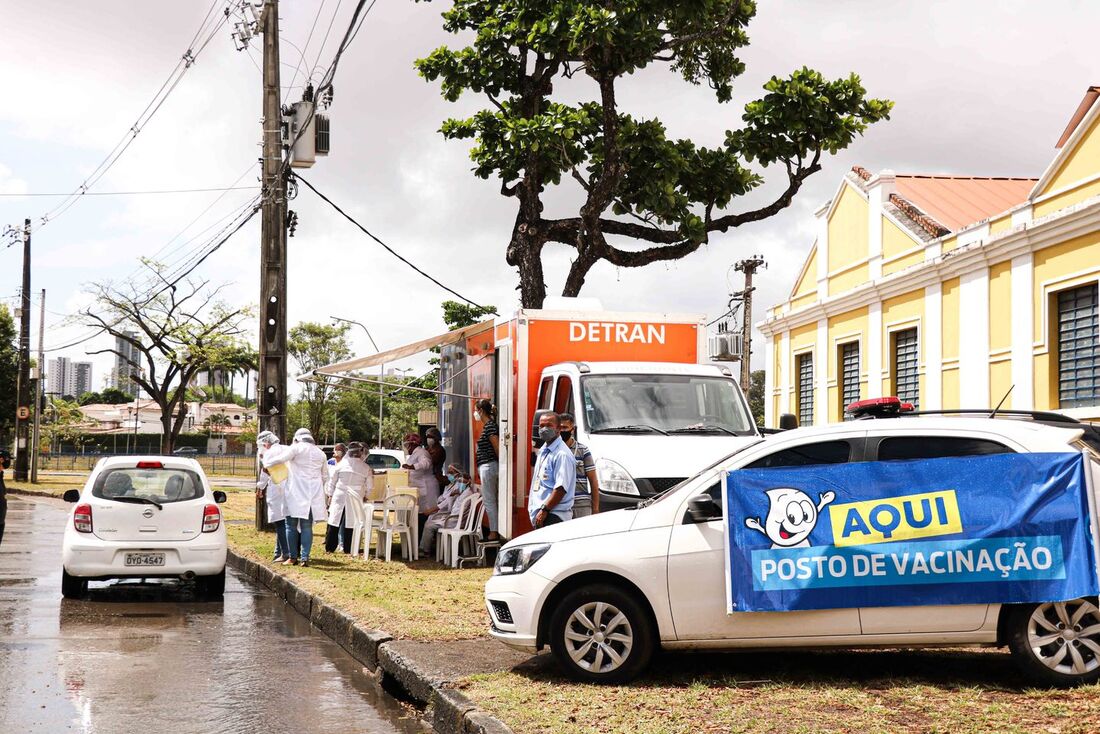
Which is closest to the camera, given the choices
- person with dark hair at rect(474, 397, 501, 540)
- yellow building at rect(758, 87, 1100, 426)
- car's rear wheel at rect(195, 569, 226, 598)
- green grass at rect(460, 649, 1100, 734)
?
green grass at rect(460, 649, 1100, 734)

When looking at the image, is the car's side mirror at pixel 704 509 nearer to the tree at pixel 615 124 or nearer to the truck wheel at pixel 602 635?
the truck wheel at pixel 602 635

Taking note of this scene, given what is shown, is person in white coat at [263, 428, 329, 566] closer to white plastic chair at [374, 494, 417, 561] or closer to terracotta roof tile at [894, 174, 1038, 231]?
white plastic chair at [374, 494, 417, 561]

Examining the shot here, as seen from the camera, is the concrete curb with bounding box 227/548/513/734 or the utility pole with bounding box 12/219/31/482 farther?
the utility pole with bounding box 12/219/31/482

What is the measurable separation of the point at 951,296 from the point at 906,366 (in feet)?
8.81

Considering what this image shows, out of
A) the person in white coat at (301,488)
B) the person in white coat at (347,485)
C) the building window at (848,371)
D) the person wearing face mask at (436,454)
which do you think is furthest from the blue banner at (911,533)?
the building window at (848,371)

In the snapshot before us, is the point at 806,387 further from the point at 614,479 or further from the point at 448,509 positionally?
the point at 614,479

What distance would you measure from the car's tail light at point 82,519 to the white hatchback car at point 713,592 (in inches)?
260

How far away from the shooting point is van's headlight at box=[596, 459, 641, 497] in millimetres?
10953

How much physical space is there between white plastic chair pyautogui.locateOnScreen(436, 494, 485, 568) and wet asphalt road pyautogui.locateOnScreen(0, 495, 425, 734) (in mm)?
2416

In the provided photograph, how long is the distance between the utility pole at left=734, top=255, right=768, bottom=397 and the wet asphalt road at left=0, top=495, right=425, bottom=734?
90.4 feet

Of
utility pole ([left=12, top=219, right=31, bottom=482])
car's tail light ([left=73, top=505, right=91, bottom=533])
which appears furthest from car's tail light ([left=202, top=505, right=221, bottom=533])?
utility pole ([left=12, top=219, right=31, bottom=482])

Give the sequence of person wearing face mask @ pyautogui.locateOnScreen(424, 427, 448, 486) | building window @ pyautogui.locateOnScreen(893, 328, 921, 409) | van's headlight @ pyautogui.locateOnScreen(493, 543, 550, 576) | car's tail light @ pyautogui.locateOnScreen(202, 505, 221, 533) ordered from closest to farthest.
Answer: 1. van's headlight @ pyautogui.locateOnScreen(493, 543, 550, 576)
2. car's tail light @ pyautogui.locateOnScreen(202, 505, 221, 533)
3. person wearing face mask @ pyautogui.locateOnScreen(424, 427, 448, 486)
4. building window @ pyautogui.locateOnScreen(893, 328, 921, 409)

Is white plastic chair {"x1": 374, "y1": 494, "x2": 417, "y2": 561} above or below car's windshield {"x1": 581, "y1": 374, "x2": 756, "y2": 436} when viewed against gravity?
below

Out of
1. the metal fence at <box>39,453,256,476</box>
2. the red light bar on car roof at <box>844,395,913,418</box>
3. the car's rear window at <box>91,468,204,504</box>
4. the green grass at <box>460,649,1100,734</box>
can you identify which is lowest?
the metal fence at <box>39,453,256,476</box>
